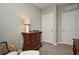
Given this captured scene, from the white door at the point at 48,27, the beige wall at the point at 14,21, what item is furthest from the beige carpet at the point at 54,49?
the beige wall at the point at 14,21

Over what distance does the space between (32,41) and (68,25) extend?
1.01 metres

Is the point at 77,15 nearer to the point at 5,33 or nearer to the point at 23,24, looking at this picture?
the point at 23,24

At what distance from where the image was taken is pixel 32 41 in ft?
10.8

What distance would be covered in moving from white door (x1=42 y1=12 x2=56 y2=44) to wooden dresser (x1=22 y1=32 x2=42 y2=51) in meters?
0.18

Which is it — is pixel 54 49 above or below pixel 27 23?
below

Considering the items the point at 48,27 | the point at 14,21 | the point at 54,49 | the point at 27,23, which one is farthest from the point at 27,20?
the point at 54,49

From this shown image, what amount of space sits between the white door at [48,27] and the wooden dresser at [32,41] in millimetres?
176

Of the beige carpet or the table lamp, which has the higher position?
the table lamp

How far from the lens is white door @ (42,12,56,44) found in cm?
297

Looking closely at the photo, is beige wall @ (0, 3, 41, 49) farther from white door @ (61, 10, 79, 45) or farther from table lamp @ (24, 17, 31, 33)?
white door @ (61, 10, 79, 45)

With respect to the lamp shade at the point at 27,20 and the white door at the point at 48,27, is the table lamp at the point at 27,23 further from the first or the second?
the white door at the point at 48,27

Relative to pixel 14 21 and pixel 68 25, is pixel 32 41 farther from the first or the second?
pixel 68 25

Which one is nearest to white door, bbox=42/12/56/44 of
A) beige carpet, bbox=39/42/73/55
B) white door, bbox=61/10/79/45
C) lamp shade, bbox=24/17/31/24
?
beige carpet, bbox=39/42/73/55

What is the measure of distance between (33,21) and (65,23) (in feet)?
2.47
